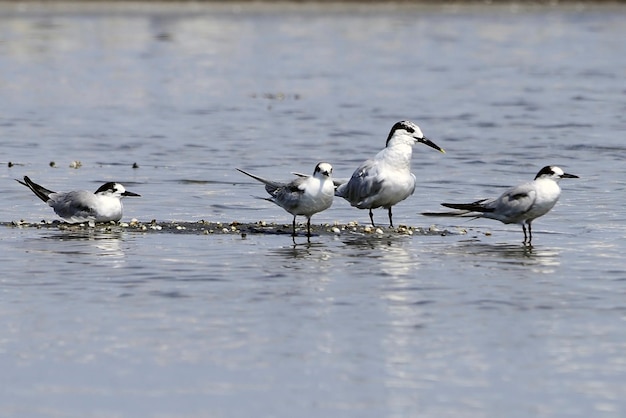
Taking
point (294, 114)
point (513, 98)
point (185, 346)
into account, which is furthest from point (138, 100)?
point (185, 346)

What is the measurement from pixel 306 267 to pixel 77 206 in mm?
3699

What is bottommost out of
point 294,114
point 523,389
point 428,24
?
point 523,389

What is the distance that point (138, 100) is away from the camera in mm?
36281

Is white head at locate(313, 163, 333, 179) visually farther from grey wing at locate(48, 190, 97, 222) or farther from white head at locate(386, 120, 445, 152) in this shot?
grey wing at locate(48, 190, 97, 222)

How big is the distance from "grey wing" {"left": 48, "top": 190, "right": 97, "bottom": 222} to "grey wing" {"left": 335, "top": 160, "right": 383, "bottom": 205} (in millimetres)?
3046

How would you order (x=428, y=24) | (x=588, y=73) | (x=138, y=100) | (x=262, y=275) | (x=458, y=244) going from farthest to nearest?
1. (x=428, y=24)
2. (x=588, y=73)
3. (x=138, y=100)
4. (x=458, y=244)
5. (x=262, y=275)

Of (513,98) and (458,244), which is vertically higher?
(513,98)

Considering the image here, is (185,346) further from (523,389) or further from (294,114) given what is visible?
(294,114)

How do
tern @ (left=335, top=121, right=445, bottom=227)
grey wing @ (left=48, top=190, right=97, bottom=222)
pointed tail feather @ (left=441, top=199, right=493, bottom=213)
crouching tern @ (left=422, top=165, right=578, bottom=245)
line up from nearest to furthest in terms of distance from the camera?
crouching tern @ (left=422, top=165, right=578, bottom=245)
pointed tail feather @ (left=441, top=199, right=493, bottom=213)
grey wing @ (left=48, top=190, right=97, bottom=222)
tern @ (left=335, top=121, right=445, bottom=227)

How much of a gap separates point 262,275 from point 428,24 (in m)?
56.2

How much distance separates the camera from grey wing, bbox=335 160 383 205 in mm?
17109

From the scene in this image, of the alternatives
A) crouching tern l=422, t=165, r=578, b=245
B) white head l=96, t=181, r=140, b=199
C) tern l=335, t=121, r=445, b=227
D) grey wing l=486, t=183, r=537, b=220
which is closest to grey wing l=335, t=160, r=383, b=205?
tern l=335, t=121, r=445, b=227

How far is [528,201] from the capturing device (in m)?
Answer: 16.2

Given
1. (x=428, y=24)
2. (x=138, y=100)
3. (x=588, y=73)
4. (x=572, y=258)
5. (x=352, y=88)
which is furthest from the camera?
(x=428, y=24)
